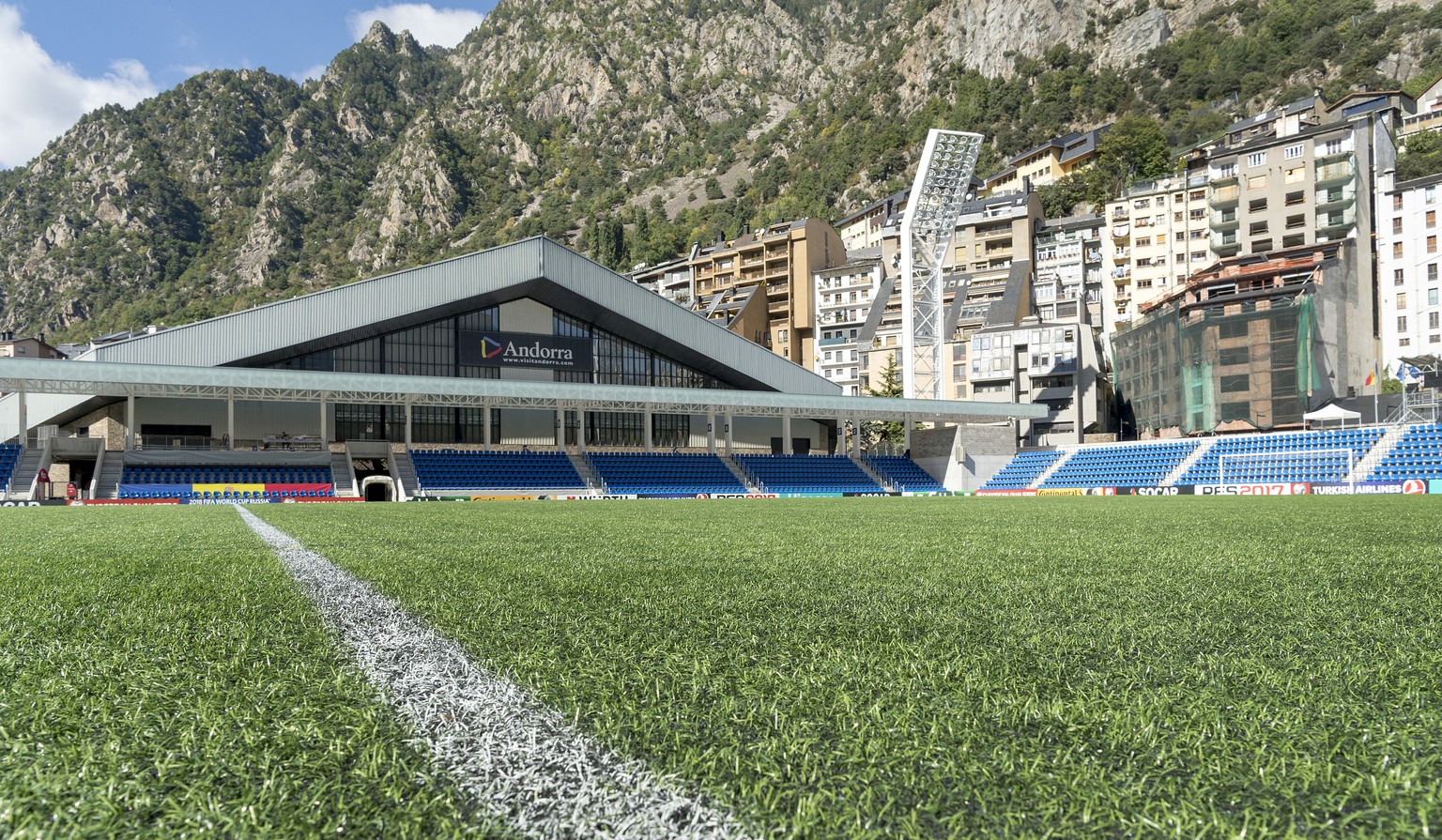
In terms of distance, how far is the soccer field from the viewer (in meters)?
1.49

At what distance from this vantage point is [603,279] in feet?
121

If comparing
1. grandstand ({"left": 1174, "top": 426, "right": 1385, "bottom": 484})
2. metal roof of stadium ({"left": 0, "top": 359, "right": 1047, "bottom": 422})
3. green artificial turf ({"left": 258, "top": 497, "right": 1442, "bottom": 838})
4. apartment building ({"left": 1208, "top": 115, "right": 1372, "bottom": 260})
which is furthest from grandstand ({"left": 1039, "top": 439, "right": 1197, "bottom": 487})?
green artificial turf ({"left": 258, "top": 497, "right": 1442, "bottom": 838})

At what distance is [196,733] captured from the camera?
1.90 metres

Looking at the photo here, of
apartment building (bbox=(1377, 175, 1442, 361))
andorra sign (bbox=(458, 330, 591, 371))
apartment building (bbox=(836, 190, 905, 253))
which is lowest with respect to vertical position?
andorra sign (bbox=(458, 330, 591, 371))

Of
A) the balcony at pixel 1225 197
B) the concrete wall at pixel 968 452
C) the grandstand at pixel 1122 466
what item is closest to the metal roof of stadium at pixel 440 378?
the concrete wall at pixel 968 452

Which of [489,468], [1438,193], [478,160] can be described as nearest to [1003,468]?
[489,468]

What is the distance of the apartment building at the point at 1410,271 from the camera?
50500 millimetres

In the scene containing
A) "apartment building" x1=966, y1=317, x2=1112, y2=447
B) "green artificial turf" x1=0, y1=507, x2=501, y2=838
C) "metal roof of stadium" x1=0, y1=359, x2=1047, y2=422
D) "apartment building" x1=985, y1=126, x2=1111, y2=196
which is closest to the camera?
"green artificial turf" x1=0, y1=507, x2=501, y2=838

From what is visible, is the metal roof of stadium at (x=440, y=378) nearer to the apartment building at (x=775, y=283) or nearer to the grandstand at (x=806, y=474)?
the grandstand at (x=806, y=474)

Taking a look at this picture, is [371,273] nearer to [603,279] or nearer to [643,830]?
[603,279]

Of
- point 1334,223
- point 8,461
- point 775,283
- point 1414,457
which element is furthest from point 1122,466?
point 775,283

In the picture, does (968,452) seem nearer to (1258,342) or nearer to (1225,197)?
(1258,342)

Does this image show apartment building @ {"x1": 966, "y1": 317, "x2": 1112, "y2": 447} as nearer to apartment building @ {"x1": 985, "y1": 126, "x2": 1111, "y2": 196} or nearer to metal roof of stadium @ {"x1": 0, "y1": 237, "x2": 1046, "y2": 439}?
metal roof of stadium @ {"x1": 0, "y1": 237, "x2": 1046, "y2": 439}

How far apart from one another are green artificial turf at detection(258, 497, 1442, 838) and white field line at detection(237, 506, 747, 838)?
80mm
